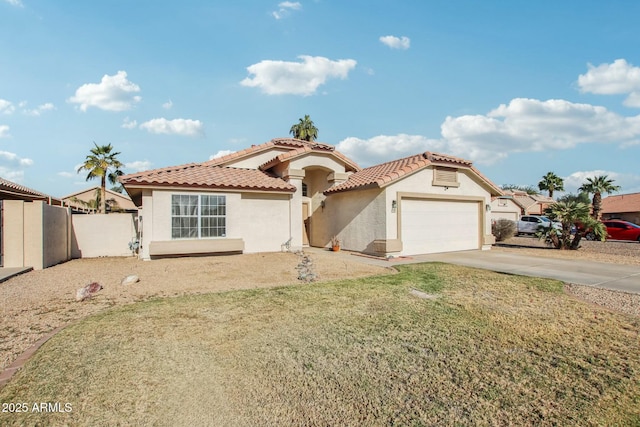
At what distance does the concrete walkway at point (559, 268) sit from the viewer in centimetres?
926

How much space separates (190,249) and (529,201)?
53.9 m

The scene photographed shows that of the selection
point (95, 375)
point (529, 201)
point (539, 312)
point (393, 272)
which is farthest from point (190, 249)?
point (529, 201)

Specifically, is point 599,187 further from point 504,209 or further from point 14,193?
point 14,193

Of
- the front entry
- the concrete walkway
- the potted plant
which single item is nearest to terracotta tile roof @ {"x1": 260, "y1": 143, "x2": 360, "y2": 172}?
the front entry

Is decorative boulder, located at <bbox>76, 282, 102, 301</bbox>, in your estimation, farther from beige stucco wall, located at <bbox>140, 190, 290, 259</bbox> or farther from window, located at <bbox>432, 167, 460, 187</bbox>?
window, located at <bbox>432, 167, 460, 187</bbox>

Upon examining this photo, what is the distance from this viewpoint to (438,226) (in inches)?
655

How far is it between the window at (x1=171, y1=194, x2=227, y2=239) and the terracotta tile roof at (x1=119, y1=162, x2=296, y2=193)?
0.61m

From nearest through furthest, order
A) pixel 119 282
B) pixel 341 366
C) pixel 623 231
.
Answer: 1. pixel 341 366
2. pixel 119 282
3. pixel 623 231

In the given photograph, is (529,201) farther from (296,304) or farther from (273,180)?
(296,304)

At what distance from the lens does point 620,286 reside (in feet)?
28.7

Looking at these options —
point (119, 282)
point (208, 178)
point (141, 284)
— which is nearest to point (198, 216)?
point (208, 178)

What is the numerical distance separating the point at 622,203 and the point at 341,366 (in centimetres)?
5428

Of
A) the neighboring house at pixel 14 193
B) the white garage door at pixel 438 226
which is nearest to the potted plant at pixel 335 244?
the white garage door at pixel 438 226

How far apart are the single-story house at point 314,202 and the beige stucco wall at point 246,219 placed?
4cm
